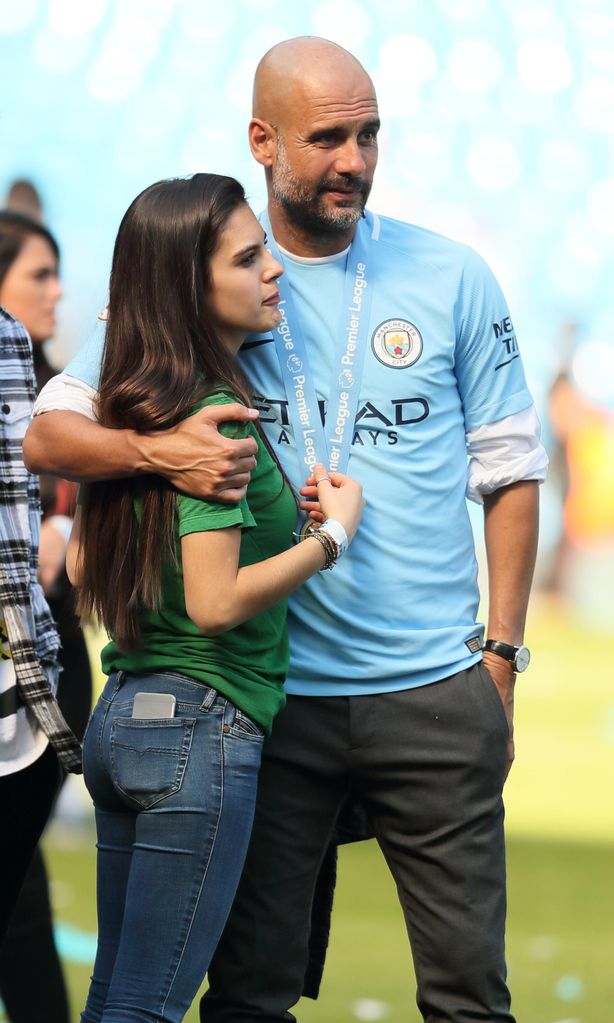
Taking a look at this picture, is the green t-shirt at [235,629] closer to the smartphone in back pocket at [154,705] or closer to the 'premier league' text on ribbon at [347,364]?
the smartphone in back pocket at [154,705]

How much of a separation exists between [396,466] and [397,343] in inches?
7.5

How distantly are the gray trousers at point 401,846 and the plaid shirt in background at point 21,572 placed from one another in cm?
33

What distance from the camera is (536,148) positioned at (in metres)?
4.52

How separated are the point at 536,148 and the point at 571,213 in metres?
0.22

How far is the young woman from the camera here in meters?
1.87

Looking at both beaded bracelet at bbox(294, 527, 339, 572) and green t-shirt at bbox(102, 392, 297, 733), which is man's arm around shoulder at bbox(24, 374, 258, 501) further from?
beaded bracelet at bbox(294, 527, 339, 572)

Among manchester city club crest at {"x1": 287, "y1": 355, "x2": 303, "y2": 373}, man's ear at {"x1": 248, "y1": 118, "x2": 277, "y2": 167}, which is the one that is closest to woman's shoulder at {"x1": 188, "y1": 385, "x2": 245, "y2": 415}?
manchester city club crest at {"x1": 287, "y1": 355, "x2": 303, "y2": 373}

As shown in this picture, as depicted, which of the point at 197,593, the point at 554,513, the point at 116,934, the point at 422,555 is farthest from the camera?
the point at 554,513

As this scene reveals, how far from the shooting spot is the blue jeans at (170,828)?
1.87m

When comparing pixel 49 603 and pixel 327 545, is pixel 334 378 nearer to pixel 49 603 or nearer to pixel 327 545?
pixel 327 545

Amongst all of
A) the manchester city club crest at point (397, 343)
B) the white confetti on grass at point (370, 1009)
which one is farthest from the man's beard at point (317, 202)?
the white confetti on grass at point (370, 1009)

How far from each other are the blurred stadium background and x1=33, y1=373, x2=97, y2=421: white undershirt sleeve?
7.72 ft

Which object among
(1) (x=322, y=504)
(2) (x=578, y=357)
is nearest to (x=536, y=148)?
(2) (x=578, y=357)

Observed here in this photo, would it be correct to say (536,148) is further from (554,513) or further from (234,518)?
(234,518)
